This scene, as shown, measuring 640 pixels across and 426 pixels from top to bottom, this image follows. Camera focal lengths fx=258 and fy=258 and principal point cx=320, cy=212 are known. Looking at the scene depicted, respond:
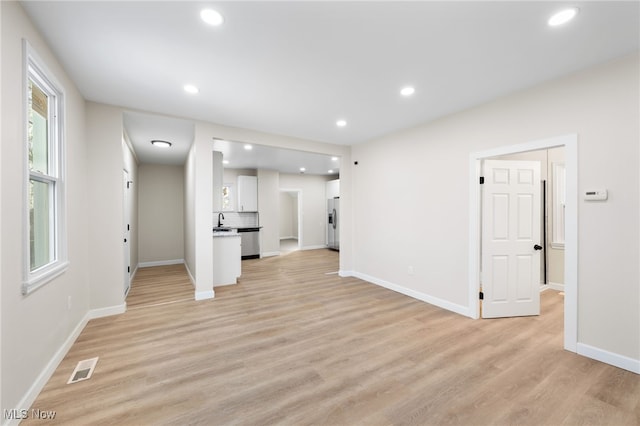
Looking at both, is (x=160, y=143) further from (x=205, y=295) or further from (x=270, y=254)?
(x=270, y=254)

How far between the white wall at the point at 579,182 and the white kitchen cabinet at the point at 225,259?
8.78 feet

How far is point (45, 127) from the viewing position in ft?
7.87

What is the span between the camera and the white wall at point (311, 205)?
374 inches

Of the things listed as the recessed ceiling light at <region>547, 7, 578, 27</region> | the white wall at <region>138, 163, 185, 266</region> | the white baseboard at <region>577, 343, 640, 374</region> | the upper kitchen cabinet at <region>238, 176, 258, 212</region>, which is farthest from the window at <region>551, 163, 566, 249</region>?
the white wall at <region>138, 163, 185, 266</region>

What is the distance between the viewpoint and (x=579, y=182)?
248 centimetres

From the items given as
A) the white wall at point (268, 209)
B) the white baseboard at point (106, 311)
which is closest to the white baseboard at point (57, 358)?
the white baseboard at point (106, 311)

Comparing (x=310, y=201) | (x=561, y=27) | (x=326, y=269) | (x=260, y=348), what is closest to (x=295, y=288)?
(x=326, y=269)

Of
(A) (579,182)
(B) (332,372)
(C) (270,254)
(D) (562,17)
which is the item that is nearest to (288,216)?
(C) (270,254)

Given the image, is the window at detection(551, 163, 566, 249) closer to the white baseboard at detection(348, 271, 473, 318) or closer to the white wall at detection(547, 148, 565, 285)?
the white wall at detection(547, 148, 565, 285)

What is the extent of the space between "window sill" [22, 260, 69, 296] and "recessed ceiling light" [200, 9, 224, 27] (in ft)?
7.26

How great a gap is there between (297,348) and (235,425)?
996mm

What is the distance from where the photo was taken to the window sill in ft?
5.86

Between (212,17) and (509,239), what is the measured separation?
4.00 meters

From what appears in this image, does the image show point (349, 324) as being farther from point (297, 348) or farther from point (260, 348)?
point (260, 348)
